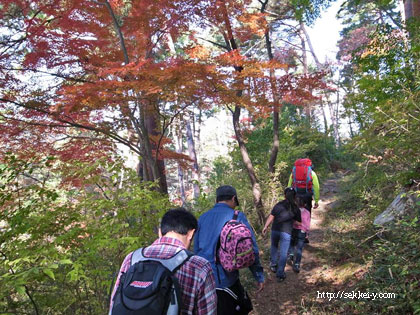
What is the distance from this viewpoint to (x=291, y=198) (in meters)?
4.19

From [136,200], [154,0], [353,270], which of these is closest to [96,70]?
[154,0]

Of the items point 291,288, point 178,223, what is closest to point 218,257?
point 178,223

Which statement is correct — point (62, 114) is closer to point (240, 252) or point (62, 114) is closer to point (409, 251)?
point (240, 252)

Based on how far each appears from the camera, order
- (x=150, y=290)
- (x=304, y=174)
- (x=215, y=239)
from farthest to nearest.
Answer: (x=304, y=174) < (x=215, y=239) < (x=150, y=290)

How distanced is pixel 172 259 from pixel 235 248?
1010 mm

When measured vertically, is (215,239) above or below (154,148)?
below

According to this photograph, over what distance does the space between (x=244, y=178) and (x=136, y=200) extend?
7431 mm

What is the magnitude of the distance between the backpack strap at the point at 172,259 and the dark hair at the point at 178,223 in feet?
0.51

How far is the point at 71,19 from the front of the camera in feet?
16.2

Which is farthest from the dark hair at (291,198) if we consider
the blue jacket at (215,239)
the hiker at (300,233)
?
the blue jacket at (215,239)

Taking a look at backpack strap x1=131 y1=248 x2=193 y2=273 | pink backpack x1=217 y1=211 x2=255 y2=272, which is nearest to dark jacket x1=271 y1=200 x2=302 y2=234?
pink backpack x1=217 y1=211 x2=255 y2=272

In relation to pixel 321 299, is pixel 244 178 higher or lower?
higher

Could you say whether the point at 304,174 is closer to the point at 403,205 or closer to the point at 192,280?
the point at 403,205

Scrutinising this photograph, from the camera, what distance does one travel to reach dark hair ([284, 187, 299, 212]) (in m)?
4.15
